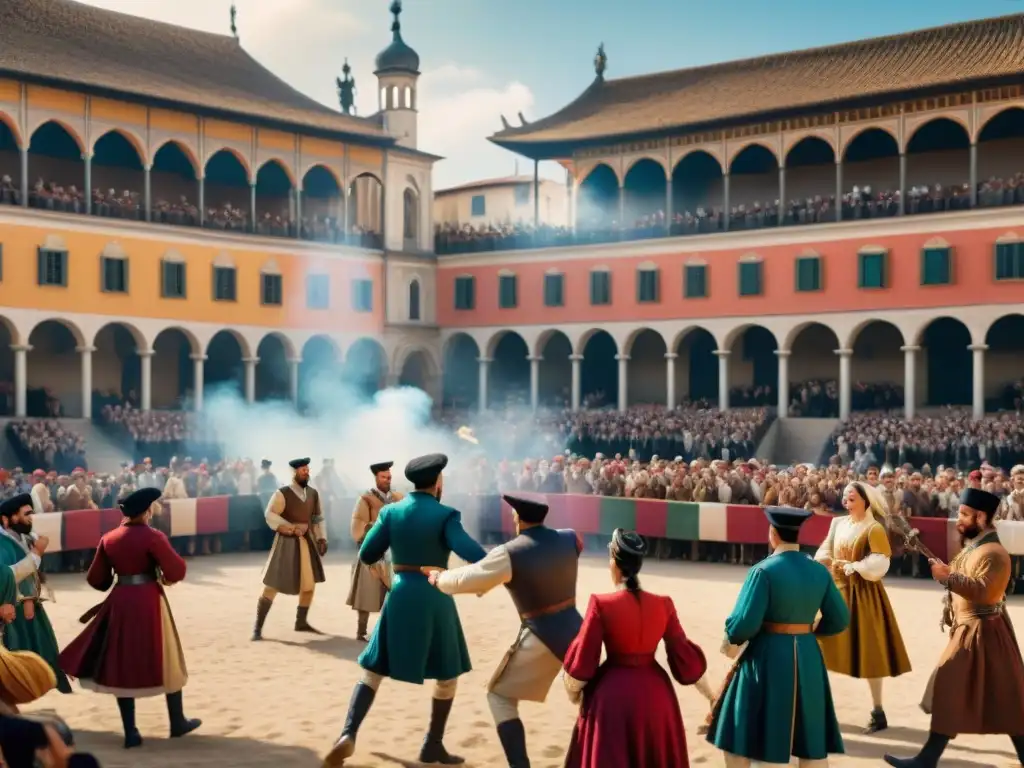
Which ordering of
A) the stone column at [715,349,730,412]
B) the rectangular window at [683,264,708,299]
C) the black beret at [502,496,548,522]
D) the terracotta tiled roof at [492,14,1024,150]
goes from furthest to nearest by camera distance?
the rectangular window at [683,264,708,299], the stone column at [715,349,730,412], the terracotta tiled roof at [492,14,1024,150], the black beret at [502,496,548,522]

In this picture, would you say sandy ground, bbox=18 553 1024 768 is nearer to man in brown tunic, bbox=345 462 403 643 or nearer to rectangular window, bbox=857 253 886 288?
man in brown tunic, bbox=345 462 403 643

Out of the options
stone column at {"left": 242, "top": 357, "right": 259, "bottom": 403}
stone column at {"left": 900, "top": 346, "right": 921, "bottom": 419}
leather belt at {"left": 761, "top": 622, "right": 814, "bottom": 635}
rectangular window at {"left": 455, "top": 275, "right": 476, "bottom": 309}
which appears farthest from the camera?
rectangular window at {"left": 455, "top": 275, "right": 476, "bottom": 309}

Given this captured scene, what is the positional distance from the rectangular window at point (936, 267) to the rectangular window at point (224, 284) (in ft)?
66.2

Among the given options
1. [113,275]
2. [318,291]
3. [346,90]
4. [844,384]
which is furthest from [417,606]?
[346,90]

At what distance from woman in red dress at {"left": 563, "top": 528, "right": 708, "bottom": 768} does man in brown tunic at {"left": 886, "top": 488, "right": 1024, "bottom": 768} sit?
2548mm

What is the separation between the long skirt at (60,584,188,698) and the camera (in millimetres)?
8977

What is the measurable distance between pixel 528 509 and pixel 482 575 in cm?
48

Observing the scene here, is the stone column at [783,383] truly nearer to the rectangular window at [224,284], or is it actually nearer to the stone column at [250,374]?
the stone column at [250,374]

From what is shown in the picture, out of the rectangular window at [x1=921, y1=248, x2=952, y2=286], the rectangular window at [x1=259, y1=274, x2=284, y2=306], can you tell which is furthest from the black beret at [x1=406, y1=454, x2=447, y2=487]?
the rectangular window at [x1=259, y1=274, x2=284, y2=306]

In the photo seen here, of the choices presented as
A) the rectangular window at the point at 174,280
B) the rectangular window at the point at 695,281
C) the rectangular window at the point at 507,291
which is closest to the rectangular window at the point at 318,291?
the rectangular window at the point at 174,280

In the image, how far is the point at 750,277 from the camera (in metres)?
38.0

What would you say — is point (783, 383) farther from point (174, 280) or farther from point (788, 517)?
point (788, 517)

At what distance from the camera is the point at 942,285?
34.7 meters

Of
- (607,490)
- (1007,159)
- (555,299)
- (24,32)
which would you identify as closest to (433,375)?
(555,299)
